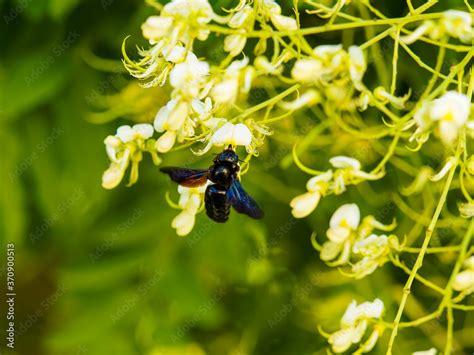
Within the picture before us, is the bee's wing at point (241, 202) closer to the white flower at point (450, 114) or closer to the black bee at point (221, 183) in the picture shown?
the black bee at point (221, 183)

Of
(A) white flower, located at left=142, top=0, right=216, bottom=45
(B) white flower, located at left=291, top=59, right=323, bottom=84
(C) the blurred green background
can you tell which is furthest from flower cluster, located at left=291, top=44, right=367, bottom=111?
(C) the blurred green background

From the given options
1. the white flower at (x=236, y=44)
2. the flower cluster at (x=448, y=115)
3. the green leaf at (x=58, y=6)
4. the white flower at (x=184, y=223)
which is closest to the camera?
the flower cluster at (x=448, y=115)

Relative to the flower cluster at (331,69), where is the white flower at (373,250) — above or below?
below

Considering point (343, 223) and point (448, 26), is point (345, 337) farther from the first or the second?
point (448, 26)

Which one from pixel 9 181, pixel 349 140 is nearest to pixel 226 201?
pixel 349 140

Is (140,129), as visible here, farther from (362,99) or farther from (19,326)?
(19,326)

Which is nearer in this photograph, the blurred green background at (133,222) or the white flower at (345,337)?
the white flower at (345,337)

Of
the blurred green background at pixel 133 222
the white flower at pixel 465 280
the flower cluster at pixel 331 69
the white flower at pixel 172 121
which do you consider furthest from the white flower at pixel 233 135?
the blurred green background at pixel 133 222
